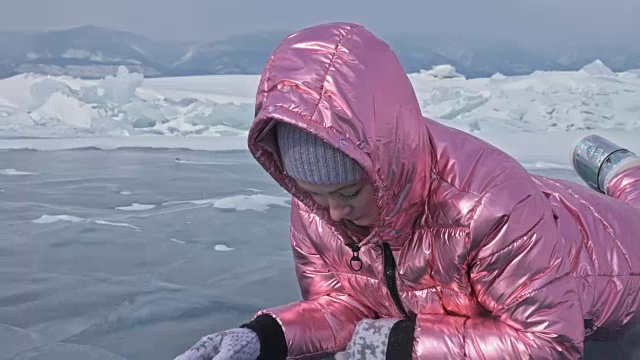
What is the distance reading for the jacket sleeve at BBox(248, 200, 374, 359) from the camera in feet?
3.08

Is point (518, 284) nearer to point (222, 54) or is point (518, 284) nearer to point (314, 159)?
point (314, 159)

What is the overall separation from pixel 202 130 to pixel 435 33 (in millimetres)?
1632

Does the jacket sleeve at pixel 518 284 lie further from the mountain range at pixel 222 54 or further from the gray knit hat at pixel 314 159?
the mountain range at pixel 222 54

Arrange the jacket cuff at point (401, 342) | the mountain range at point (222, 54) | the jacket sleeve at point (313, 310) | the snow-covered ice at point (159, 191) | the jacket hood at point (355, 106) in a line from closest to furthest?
the jacket hood at point (355, 106) < the jacket cuff at point (401, 342) < the jacket sleeve at point (313, 310) < the snow-covered ice at point (159, 191) < the mountain range at point (222, 54)

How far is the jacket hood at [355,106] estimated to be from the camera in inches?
27.4

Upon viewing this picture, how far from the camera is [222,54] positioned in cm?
424

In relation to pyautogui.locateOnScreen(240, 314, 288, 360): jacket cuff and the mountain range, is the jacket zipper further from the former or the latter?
the mountain range

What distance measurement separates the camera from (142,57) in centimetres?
419

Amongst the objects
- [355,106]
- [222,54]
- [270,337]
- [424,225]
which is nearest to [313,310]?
[270,337]

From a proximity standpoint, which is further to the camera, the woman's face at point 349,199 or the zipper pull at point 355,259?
the zipper pull at point 355,259

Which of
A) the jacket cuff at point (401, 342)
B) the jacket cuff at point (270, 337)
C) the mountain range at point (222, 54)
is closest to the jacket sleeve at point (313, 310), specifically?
the jacket cuff at point (270, 337)

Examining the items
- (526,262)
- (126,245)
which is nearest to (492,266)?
(526,262)

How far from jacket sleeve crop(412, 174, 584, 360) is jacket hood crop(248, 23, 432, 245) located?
Answer: 9 cm

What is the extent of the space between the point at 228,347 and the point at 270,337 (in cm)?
8
